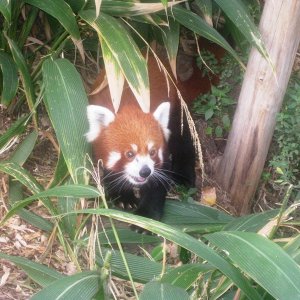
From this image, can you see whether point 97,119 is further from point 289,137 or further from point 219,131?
point 289,137

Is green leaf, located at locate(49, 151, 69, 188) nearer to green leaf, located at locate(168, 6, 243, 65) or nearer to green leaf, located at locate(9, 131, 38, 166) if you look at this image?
green leaf, located at locate(9, 131, 38, 166)

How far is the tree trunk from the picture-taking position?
10.3 ft

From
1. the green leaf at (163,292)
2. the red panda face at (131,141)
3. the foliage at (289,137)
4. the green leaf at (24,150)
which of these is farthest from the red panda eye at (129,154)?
the green leaf at (163,292)

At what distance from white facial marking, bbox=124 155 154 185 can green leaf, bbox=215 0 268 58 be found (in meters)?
0.76

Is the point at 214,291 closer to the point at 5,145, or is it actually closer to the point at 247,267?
the point at 247,267

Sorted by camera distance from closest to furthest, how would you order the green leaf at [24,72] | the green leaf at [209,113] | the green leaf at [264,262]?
the green leaf at [264,262] → the green leaf at [24,72] → the green leaf at [209,113]

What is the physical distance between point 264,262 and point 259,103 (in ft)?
4.88

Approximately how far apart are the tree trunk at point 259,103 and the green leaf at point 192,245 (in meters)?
1.20

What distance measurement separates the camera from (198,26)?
3.11 m

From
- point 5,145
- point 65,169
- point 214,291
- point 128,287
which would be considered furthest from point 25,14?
point 214,291

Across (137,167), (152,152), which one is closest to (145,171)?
(137,167)

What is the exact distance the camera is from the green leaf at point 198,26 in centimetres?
307

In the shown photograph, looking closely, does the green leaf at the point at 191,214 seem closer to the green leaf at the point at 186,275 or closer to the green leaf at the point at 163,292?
the green leaf at the point at 186,275

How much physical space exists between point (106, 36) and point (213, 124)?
130cm
